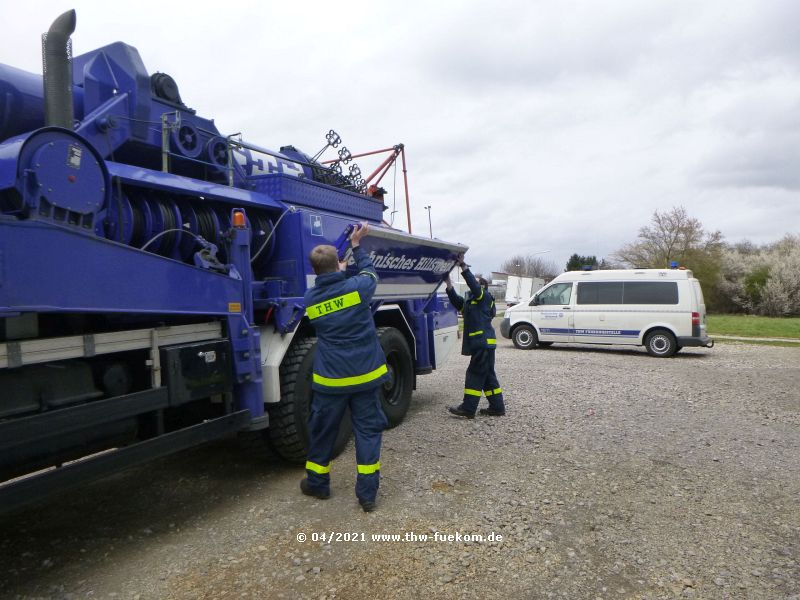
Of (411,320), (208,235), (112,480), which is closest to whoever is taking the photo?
(208,235)

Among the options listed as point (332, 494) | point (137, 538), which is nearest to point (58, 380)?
point (137, 538)

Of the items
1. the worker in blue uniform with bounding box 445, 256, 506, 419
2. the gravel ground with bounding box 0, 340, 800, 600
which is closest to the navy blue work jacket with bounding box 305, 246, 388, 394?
the gravel ground with bounding box 0, 340, 800, 600

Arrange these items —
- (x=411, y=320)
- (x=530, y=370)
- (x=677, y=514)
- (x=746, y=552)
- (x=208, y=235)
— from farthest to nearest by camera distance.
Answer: (x=530, y=370), (x=411, y=320), (x=208, y=235), (x=677, y=514), (x=746, y=552)

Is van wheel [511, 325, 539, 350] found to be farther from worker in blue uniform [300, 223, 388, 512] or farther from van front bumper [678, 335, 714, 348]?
worker in blue uniform [300, 223, 388, 512]

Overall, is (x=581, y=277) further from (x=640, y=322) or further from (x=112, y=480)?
(x=112, y=480)

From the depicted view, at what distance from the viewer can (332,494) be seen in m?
4.02

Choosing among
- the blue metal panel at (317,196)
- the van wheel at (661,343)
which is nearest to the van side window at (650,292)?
the van wheel at (661,343)

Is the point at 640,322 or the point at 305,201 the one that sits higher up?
the point at 305,201

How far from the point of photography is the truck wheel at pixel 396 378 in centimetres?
576

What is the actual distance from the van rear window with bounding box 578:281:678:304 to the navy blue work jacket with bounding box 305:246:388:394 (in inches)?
411

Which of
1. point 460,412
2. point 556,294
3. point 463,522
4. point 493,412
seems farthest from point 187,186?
point 556,294

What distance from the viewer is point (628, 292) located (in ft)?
41.9

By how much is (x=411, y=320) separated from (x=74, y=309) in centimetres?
411

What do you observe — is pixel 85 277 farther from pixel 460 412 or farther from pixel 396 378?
pixel 460 412
